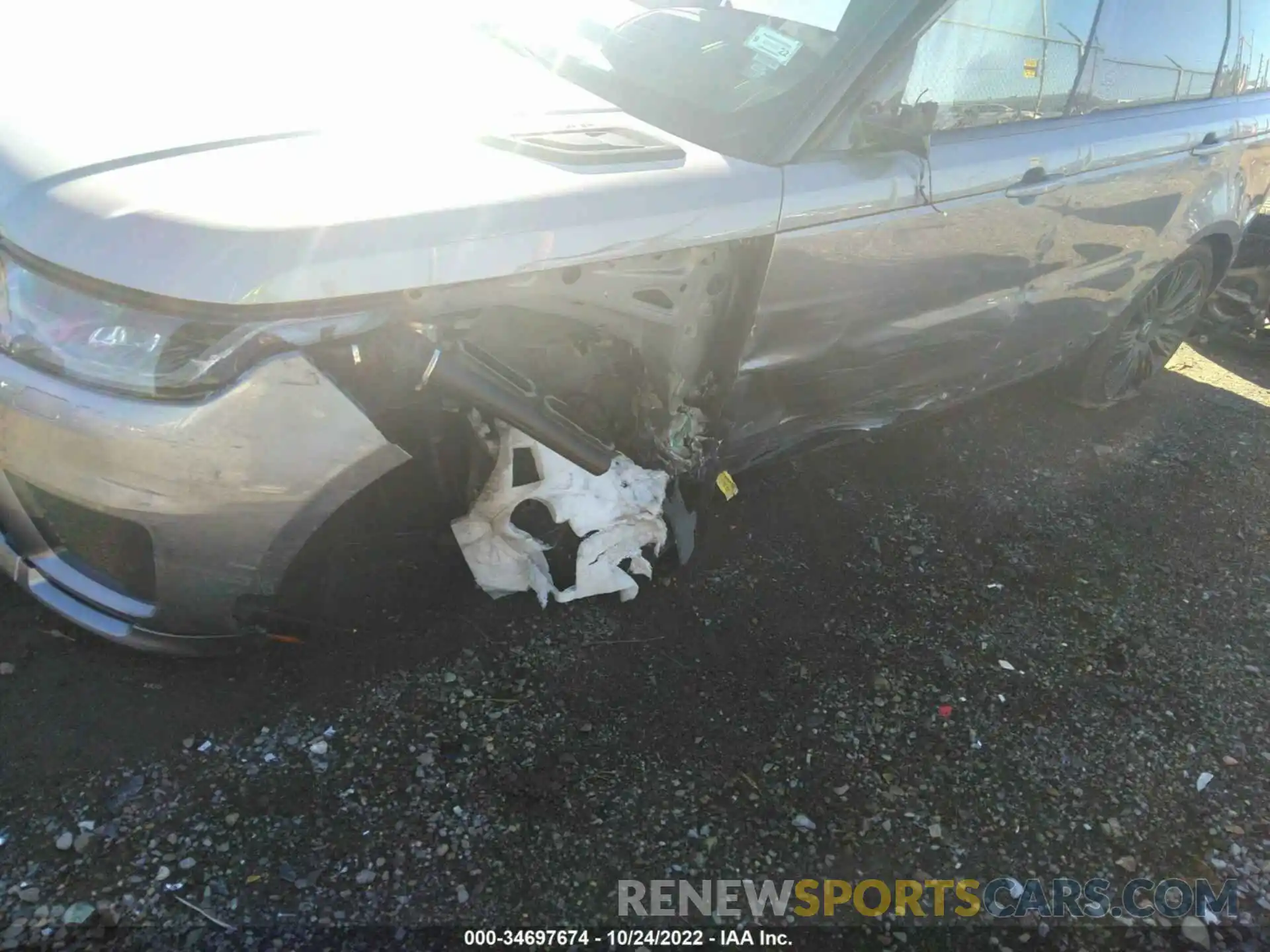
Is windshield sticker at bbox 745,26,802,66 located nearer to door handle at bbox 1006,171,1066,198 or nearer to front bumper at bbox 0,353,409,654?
door handle at bbox 1006,171,1066,198

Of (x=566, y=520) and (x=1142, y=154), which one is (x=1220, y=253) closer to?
(x=1142, y=154)

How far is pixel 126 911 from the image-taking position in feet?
5.60

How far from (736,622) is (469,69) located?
1.75m

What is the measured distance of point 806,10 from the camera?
2.44 m

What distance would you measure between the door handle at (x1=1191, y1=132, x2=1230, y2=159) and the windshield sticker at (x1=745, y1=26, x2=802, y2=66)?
183cm

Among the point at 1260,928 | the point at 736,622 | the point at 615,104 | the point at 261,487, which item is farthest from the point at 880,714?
the point at 615,104

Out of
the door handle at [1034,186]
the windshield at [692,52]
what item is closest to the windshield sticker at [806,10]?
the windshield at [692,52]

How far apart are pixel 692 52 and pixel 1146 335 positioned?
2662 millimetres

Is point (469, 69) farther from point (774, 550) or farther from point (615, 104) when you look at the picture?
point (774, 550)

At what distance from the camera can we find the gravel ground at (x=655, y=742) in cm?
183

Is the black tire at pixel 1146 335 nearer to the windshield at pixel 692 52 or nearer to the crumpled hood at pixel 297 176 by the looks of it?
the windshield at pixel 692 52

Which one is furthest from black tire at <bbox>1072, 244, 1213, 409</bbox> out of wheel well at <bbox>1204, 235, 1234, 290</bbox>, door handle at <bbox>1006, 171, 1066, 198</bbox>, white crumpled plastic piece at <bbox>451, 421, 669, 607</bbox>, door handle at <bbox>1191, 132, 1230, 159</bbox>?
white crumpled plastic piece at <bbox>451, 421, 669, 607</bbox>

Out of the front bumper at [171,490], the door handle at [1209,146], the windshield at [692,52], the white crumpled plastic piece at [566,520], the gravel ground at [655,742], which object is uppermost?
the windshield at [692,52]

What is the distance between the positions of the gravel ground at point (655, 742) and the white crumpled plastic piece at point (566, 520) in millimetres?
95
